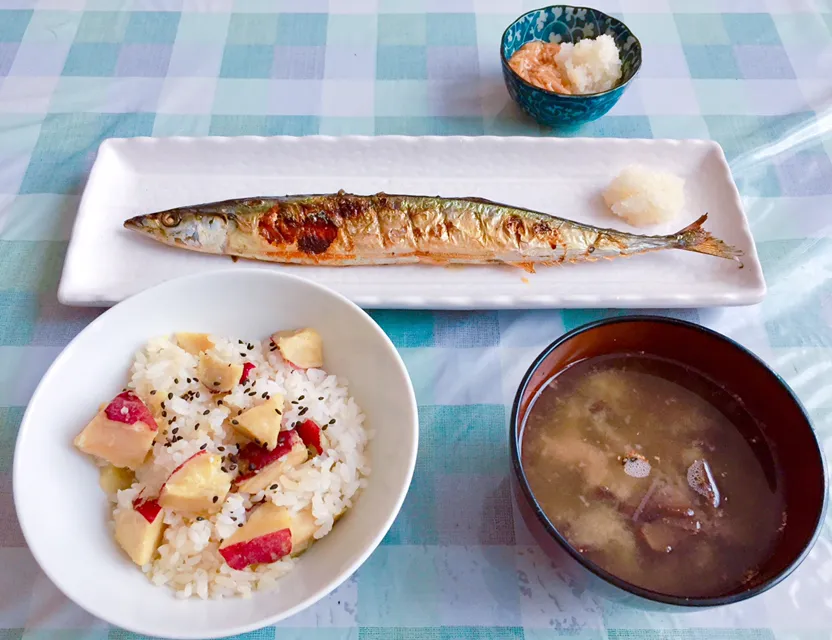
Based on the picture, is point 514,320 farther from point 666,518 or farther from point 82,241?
point 82,241

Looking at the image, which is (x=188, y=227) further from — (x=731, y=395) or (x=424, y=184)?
(x=731, y=395)

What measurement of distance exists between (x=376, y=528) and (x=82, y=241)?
1.08 meters

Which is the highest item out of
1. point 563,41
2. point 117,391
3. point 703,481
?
point 563,41

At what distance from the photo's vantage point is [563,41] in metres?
2.03

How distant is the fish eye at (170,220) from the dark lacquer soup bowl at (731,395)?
991mm

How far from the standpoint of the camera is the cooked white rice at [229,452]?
1045 mm

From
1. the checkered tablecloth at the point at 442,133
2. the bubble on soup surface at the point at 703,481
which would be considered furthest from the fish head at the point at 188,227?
the bubble on soup surface at the point at 703,481

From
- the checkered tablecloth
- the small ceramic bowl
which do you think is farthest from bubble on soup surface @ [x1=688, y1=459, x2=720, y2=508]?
the small ceramic bowl

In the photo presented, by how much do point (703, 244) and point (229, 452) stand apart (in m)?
1.23

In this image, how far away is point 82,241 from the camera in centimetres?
159

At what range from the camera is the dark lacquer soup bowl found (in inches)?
38.0

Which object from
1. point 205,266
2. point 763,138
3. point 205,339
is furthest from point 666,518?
point 763,138

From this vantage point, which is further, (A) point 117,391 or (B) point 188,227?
(B) point 188,227

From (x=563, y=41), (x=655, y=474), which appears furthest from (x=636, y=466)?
(x=563, y=41)
